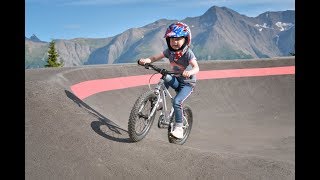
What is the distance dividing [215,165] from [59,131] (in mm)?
2808

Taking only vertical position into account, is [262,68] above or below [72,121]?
below

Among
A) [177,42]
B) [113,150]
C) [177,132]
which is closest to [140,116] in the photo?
[113,150]

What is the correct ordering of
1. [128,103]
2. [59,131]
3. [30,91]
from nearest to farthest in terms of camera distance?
[59,131]
[30,91]
[128,103]

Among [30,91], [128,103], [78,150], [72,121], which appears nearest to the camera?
[78,150]

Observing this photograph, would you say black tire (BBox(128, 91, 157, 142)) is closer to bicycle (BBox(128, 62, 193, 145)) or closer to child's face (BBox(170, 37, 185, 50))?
bicycle (BBox(128, 62, 193, 145))

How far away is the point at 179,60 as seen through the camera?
741 cm

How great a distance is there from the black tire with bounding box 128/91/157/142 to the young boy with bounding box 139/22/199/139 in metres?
0.52

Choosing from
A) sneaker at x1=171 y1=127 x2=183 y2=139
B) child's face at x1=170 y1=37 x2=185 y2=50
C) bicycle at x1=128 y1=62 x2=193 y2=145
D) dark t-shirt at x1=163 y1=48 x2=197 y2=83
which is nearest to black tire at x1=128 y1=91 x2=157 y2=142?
bicycle at x1=128 y1=62 x2=193 y2=145

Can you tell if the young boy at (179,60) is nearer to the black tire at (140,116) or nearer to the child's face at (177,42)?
the child's face at (177,42)

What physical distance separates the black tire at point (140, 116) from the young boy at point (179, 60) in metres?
0.52

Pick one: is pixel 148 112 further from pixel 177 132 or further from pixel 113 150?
pixel 113 150
